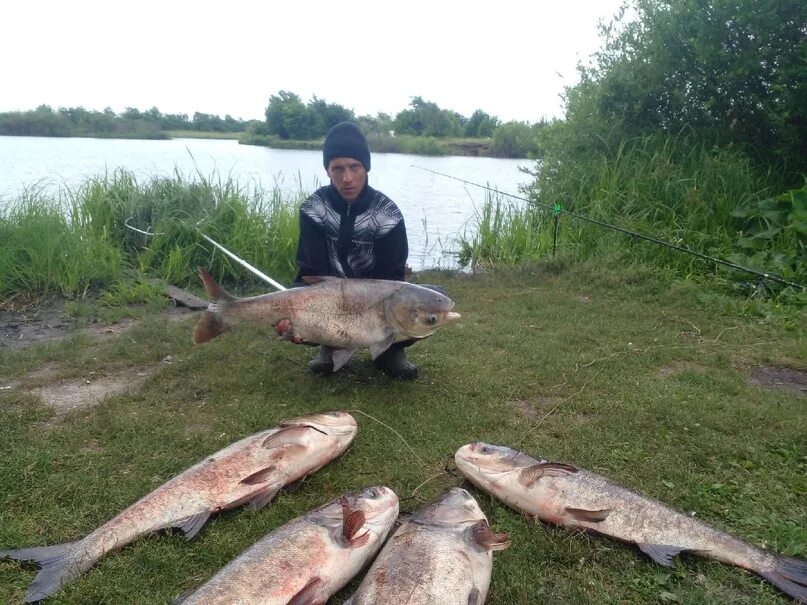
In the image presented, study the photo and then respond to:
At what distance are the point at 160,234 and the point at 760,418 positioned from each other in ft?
23.8

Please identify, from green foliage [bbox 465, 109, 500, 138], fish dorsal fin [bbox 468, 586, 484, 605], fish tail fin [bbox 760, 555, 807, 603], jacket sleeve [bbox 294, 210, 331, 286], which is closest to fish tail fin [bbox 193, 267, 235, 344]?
jacket sleeve [bbox 294, 210, 331, 286]

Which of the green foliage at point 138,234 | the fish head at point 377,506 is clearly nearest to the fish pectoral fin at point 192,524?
the fish head at point 377,506

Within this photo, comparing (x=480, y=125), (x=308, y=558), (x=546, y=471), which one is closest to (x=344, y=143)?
(x=546, y=471)

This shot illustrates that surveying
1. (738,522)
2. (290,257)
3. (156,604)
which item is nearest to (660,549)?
(738,522)

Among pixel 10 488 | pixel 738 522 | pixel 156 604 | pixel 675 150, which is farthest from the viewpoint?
pixel 675 150

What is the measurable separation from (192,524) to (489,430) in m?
1.81

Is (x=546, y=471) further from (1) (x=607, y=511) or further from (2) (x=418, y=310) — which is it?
(2) (x=418, y=310)

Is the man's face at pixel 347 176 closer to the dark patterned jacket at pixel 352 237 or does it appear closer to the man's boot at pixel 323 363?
Answer: the dark patterned jacket at pixel 352 237

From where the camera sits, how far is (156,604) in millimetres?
2529

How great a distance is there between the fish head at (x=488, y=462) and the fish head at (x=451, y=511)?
0.29 m

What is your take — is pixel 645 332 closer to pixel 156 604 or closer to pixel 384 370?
pixel 384 370

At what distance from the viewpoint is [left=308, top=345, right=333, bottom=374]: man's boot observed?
4.86 metres

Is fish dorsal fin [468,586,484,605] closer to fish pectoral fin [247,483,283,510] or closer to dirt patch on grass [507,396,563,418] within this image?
fish pectoral fin [247,483,283,510]

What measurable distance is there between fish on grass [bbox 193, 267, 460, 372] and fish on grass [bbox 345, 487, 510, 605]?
1412mm
